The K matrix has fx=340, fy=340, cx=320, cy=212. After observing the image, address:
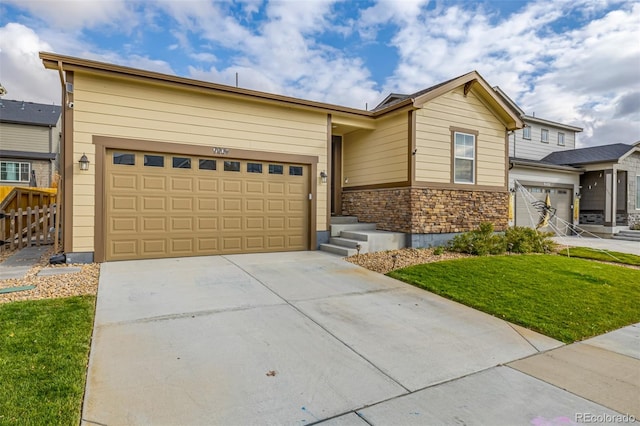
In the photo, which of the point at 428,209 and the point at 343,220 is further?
the point at 343,220

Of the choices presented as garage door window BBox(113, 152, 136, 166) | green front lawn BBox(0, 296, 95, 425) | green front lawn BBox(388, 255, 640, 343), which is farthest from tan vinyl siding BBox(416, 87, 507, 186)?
green front lawn BBox(0, 296, 95, 425)

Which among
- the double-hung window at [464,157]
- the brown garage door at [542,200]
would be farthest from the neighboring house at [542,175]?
the double-hung window at [464,157]

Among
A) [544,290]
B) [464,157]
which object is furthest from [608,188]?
[544,290]

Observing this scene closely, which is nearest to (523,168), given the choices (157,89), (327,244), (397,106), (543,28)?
(543,28)

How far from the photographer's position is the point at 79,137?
687cm

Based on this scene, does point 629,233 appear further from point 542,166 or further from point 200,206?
point 200,206

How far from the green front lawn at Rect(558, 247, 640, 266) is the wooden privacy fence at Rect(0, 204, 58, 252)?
13.5 metres

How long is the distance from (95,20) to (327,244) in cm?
858

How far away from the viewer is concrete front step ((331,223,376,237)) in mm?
9805

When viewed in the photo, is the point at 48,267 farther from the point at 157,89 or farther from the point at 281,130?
the point at 281,130

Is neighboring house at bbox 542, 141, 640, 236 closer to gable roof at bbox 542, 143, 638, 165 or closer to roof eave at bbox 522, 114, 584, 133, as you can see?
gable roof at bbox 542, 143, 638, 165

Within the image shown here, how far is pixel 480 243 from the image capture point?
28.6ft

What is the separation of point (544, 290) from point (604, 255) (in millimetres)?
5497

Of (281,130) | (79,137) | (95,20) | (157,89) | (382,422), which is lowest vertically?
(382,422)
